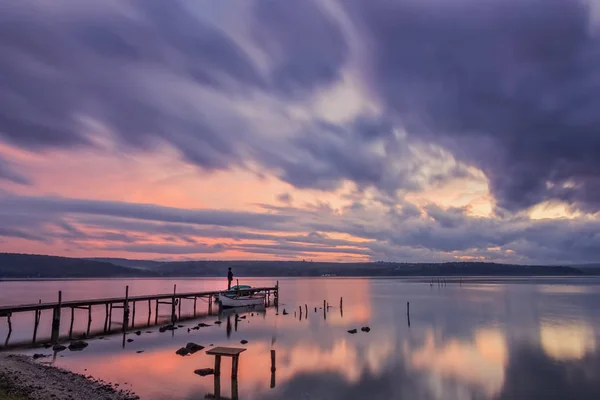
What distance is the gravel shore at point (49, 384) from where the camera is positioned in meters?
17.5

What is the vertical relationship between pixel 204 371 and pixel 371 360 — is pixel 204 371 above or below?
above

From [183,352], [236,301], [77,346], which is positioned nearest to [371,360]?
[183,352]

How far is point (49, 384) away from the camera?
1992cm

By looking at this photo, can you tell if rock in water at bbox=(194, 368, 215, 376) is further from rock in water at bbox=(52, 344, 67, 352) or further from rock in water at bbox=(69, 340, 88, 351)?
rock in water at bbox=(52, 344, 67, 352)

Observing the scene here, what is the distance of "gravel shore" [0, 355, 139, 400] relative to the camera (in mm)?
17516

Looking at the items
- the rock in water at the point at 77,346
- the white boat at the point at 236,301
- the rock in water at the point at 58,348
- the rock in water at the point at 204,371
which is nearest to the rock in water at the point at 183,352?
the rock in water at the point at 204,371

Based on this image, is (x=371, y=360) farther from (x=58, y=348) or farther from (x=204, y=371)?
(x=58, y=348)

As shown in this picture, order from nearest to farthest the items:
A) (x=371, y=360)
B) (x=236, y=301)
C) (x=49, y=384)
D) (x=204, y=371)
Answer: (x=49, y=384), (x=204, y=371), (x=371, y=360), (x=236, y=301)

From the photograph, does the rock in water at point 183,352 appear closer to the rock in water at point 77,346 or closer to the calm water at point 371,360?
the calm water at point 371,360

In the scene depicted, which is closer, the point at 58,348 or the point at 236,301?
the point at 58,348

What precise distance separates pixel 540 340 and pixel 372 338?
51.3 feet

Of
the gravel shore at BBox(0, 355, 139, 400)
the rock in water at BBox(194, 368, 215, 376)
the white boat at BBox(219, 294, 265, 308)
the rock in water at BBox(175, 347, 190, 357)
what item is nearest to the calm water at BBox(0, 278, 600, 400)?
the rock in water at BBox(194, 368, 215, 376)

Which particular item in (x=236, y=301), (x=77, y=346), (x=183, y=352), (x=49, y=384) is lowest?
(x=183, y=352)

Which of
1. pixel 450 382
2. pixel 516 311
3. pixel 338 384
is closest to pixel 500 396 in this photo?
pixel 450 382
